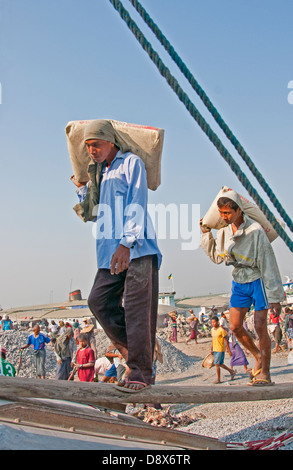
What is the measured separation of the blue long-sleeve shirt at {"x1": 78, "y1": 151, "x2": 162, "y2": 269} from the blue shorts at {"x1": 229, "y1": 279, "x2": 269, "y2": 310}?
4.26ft

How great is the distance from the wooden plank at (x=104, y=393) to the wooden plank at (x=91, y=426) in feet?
0.69

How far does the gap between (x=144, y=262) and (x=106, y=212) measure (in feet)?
1.78

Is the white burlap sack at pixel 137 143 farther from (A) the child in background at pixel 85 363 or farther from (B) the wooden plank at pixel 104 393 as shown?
(A) the child in background at pixel 85 363

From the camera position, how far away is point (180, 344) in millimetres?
28531

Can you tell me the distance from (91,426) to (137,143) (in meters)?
2.14

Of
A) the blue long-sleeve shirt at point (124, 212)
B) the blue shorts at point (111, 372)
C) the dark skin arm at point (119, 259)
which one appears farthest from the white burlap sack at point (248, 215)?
the blue shorts at point (111, 372)

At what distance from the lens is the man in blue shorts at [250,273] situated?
4.43m

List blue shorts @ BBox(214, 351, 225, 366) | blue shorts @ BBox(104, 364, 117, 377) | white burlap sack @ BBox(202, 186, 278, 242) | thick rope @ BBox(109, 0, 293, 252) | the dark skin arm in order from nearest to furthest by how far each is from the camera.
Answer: thick rope @ BBox(109, 0, 293, 252), the dark skin arm, white burlap sack @ BBox(202, 186, 278, 242), blue shorts @ BBox(104, 364, 117, 377), blue shorts @ BBox(214, 351, 225, 366)

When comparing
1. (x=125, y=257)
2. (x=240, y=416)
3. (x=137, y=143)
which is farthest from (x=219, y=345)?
(x=125, y=257)

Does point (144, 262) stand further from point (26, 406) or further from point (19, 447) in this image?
point (19, 447)

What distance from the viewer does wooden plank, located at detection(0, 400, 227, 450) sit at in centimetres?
258

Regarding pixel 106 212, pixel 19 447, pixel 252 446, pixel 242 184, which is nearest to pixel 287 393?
pixel 252 446

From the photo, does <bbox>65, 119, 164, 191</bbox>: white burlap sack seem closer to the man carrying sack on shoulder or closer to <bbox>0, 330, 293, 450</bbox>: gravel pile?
the man carrying sack on shoulder

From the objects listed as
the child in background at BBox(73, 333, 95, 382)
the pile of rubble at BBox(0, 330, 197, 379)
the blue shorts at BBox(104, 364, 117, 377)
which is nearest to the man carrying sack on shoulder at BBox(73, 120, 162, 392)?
the blue shorts at BBox(104, 364, 117, 377)
